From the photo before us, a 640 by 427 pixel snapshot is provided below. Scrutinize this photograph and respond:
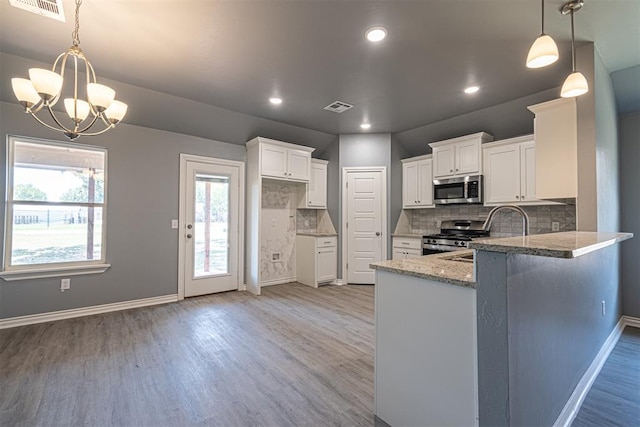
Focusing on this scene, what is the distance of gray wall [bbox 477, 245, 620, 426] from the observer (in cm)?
123

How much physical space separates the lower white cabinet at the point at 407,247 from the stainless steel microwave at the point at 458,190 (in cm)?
74

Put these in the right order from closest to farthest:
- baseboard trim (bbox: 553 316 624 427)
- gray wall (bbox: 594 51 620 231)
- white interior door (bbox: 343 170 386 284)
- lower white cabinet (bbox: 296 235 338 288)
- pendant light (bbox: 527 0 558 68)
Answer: pendant light (bbox: 527 0 558 68) → baseboard trim (bbox: 553 316 624 427) → gray wall (bbox: 594 51 620 231) → lower white cabinet (bbox: 296 235 338 288) → white interior door (bbox: 343 170 386 284)

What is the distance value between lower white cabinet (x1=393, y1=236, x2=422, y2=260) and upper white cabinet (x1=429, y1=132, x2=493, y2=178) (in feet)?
3.75

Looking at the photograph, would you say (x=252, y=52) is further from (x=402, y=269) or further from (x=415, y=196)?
(x=415, y=196)

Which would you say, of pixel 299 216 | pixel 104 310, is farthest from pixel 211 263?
pixel 299 216

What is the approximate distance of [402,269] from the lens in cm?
159

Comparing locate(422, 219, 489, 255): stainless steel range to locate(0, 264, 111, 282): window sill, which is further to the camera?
locate(422, 219, 489, 255): stainless steel range

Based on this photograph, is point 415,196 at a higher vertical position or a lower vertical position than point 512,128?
lower

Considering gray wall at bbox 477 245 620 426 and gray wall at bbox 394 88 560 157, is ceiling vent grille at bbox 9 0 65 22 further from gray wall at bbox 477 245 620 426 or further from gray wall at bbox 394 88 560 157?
gray wall at bbox 394 88 560 157

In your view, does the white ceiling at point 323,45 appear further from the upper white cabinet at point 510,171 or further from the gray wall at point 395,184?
the gray wall at point 395,184

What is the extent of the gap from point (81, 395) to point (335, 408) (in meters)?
1.74

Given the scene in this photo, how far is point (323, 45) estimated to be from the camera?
252 cm

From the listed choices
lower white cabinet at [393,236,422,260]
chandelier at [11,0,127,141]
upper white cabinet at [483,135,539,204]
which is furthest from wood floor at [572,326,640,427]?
chandelier at [11,0,127,141]

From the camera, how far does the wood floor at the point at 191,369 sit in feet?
5.86
